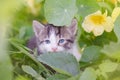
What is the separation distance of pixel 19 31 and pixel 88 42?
0.36 m

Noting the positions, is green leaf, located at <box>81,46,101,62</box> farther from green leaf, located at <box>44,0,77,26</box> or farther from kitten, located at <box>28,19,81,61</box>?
kitten, located at <box>28,19,81,61</box>

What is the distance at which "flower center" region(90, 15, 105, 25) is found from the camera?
2.73 feet

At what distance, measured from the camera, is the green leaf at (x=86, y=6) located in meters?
0.75

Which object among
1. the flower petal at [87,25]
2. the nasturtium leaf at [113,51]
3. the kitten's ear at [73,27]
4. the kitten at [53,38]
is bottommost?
the kitten at [53,38]

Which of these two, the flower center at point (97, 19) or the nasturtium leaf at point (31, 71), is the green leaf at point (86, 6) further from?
the nasturtium leaf at point (31, 71)

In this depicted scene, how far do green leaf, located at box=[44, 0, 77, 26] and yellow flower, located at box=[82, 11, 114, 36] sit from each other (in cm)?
9

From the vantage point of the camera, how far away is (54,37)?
1534 millimetres

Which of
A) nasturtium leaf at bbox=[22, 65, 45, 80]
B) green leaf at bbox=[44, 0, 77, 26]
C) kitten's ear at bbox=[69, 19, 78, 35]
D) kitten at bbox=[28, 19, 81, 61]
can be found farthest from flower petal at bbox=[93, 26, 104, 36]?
kitten at bbox=[28, 19, 81, 61]

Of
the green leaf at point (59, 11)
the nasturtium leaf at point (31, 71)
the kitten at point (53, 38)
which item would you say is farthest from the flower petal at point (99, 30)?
the kitten at point (53, 38)

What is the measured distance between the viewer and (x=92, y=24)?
882 millimetres

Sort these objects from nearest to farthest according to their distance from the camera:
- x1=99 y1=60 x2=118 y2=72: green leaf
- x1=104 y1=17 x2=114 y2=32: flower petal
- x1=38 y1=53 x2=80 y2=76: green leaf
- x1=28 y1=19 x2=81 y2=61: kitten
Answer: x1=99 y1=60 x2=118 y2=72: green leaf
x1=38 y1=53 x2=80 y2=76: green leaf
x1=104 y1=17 x2=114 y2=32: flower petal
x1=28 y1=19 x2=81 y2=61: kitten

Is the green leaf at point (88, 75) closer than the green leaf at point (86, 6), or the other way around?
the green leaf at point (88, 75)

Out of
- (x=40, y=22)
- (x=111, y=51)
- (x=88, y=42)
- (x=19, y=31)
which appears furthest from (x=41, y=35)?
(x=111, y=51)

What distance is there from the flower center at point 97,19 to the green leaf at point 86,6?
71mm
